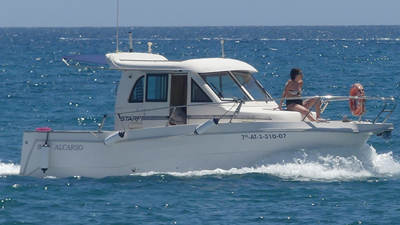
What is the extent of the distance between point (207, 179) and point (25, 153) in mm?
3367

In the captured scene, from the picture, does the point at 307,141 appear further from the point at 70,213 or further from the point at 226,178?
the point at 70,213

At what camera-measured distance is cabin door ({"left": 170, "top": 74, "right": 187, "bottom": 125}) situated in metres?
13.6

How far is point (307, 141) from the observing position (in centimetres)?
1284

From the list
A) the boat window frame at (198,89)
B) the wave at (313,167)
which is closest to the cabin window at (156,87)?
the boat window frame at (198,89)

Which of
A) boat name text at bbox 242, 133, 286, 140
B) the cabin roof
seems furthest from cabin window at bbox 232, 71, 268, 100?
boat name text at bbox 242, 133, 286, 140

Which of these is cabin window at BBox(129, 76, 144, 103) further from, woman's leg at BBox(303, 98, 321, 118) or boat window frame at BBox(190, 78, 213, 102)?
woman's leg at BBox(303, 98, 321, 118)

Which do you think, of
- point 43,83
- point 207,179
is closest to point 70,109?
point 43,83

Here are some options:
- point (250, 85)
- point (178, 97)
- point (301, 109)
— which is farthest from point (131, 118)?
point (301, 109)

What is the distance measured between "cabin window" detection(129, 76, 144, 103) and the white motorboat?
2 cm

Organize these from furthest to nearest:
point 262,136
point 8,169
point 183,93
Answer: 1. point 8,169
2. point 183,93
3. point 262,136

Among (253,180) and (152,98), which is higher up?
(152,98)

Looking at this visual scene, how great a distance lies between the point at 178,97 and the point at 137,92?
779 millimetres

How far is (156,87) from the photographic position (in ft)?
45.1

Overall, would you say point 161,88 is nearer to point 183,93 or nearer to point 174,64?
point 183,93
